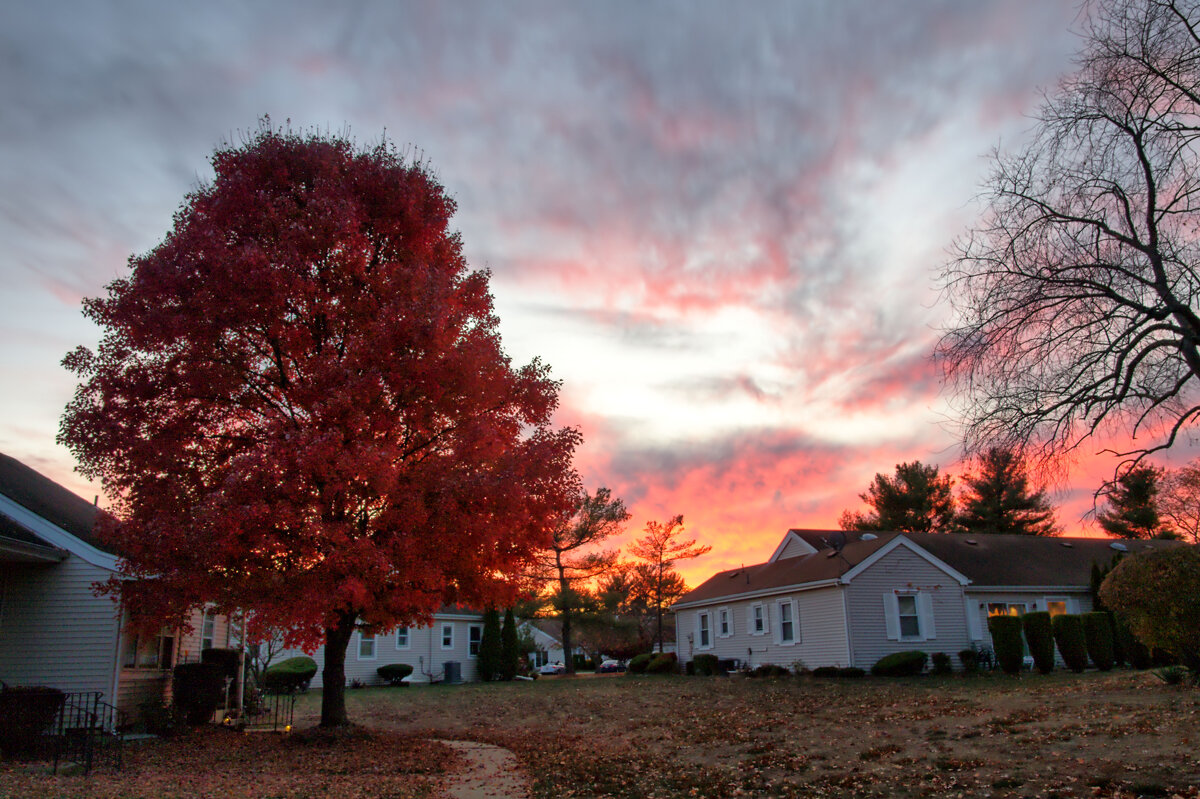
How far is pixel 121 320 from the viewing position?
12031 mm

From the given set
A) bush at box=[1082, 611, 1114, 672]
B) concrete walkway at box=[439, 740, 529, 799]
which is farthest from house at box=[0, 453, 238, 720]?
bush at box=[1082, 611, 1114, 672]

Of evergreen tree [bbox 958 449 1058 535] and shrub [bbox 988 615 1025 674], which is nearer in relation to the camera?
shrub [bbox 988 615 1025 674]

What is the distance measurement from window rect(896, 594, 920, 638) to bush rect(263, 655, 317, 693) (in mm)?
22072

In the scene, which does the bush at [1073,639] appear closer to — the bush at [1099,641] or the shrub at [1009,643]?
the bush at [1099,641]

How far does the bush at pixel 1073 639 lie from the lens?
22.3 meters

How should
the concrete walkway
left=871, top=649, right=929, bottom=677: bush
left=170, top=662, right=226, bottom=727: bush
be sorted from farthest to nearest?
left=871, top=649, right=929, bottom=677: bush < left=170, top=662, right=226, bottom=727: bush < the concrete walkway

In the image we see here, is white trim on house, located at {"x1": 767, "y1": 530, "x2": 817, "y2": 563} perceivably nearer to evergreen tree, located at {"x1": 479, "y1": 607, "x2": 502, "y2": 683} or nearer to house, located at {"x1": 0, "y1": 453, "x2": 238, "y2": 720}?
evergreen tree, located at {"x1": 479, "y1": 607, "x2": 502, "y2": 683}

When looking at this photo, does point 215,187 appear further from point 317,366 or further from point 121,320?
point 317,366

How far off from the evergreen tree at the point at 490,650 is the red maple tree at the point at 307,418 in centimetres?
2529

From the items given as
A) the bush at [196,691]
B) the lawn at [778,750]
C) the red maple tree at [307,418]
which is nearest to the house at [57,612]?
the bush at [196,691]

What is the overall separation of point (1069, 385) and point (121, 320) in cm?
1348

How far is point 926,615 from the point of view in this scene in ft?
84.7

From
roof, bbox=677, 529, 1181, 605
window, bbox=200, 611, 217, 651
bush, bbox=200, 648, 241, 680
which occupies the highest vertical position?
roof, bbox=677, 529, 1181, 605

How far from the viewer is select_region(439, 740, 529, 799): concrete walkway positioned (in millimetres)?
9797
